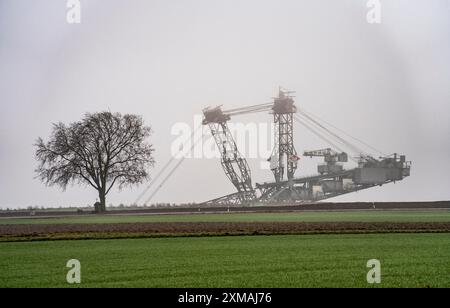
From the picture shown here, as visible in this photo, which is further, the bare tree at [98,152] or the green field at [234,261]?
the bare tree at [98,152]

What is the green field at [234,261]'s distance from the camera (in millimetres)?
17125

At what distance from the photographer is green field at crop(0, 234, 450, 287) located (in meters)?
17.1

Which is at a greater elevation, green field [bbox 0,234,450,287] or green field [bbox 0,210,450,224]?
green field [bbox 0,210,450,224]

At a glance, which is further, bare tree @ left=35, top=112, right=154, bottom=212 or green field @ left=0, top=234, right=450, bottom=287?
bare tree @ left=35, top=112, right=154, bottom=212

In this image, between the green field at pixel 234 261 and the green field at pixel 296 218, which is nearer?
the green field at pixel 234 261

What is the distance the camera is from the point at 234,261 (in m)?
21.6

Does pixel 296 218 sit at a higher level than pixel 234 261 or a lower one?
higher

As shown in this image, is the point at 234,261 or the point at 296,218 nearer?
the point at 234,261

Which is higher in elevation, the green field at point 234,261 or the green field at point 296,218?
the green field at point 296,218
